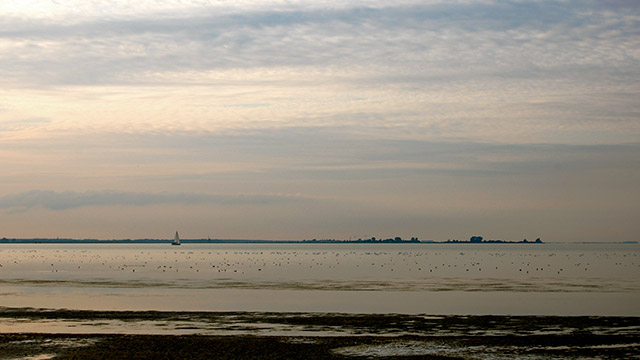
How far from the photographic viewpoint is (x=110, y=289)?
2496 inches

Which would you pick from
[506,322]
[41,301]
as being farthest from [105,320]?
[506,322]

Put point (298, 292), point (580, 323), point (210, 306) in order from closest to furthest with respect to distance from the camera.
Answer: point (580, 323) → point (210, 306) → point (298, 292)

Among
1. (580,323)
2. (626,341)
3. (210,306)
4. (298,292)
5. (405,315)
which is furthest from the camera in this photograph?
(298,292)

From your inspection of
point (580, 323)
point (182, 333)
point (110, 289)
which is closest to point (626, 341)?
point (580, 323)

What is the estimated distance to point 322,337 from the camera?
31656 mm

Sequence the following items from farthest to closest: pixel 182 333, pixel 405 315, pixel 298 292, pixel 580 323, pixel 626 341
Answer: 1. pixel 298 292
2. pixel 405 315
3. pixel 580 323
4. pixel 182 333
5. pixel 626 341

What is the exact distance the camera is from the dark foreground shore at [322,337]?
27.2 m

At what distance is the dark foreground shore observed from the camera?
27.2 m

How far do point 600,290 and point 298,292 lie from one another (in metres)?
24.5

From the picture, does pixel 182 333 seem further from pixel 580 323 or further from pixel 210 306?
pixel 580 323

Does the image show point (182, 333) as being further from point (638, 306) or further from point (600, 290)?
point (600, 290)

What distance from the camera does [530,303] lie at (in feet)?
165

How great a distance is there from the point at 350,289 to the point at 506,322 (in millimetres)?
27195

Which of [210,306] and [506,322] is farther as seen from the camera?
[210,306]
